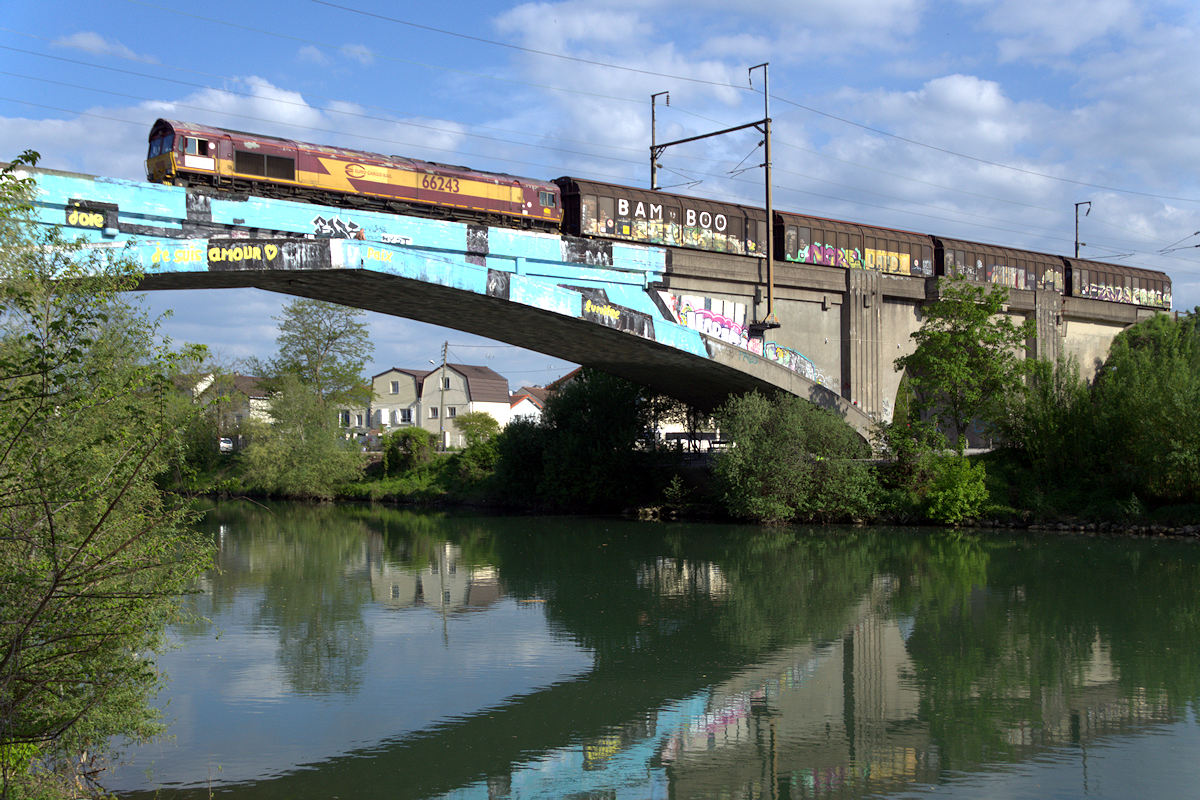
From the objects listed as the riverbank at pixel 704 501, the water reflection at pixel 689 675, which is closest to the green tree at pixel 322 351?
the riverbank at pixel 704 501

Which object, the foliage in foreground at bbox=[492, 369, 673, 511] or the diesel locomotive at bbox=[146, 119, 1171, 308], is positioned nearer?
the diesel locomotive at bbox=[146, 119, 1171, 308]

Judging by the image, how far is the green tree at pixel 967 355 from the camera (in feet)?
108

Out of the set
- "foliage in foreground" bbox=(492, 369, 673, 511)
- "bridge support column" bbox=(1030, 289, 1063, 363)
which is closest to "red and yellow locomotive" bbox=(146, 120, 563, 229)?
"foliage in foreground" bbox=(492, 369, 673, 511)

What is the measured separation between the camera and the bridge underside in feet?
85.0

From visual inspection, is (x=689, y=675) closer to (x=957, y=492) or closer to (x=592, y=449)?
(x=957, y=492)

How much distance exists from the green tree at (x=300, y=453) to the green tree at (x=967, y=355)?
99.9 feet

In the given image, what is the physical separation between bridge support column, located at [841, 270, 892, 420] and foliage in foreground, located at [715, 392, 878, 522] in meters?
3.15

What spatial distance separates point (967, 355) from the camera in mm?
33344

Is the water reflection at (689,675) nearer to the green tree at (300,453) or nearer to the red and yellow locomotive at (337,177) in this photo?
the red and yellow locomotive at (337,177)

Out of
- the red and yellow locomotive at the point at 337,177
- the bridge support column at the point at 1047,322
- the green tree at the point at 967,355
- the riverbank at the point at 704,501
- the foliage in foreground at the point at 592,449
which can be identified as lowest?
the riverbank at the point at 704,501

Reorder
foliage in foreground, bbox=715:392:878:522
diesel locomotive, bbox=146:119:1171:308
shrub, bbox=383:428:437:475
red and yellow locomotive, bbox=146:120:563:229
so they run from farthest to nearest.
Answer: shrub, bbox=383:428:437:475
foliage in foreground, bbox=715:392:878:522
diesel locomotive, bbox=146:119:1171:308
red and yellow locomotive, bbox=146:120:563:229

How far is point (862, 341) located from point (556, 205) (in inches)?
526

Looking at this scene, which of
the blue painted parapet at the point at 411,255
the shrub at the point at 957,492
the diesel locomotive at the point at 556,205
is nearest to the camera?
the blue painted parapet at the point at 411,255

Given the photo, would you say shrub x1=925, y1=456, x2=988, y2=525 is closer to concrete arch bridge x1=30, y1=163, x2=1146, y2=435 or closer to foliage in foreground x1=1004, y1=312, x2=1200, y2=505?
foliage in foreground x1=1004, y1=312, x2=1200, y2=505
